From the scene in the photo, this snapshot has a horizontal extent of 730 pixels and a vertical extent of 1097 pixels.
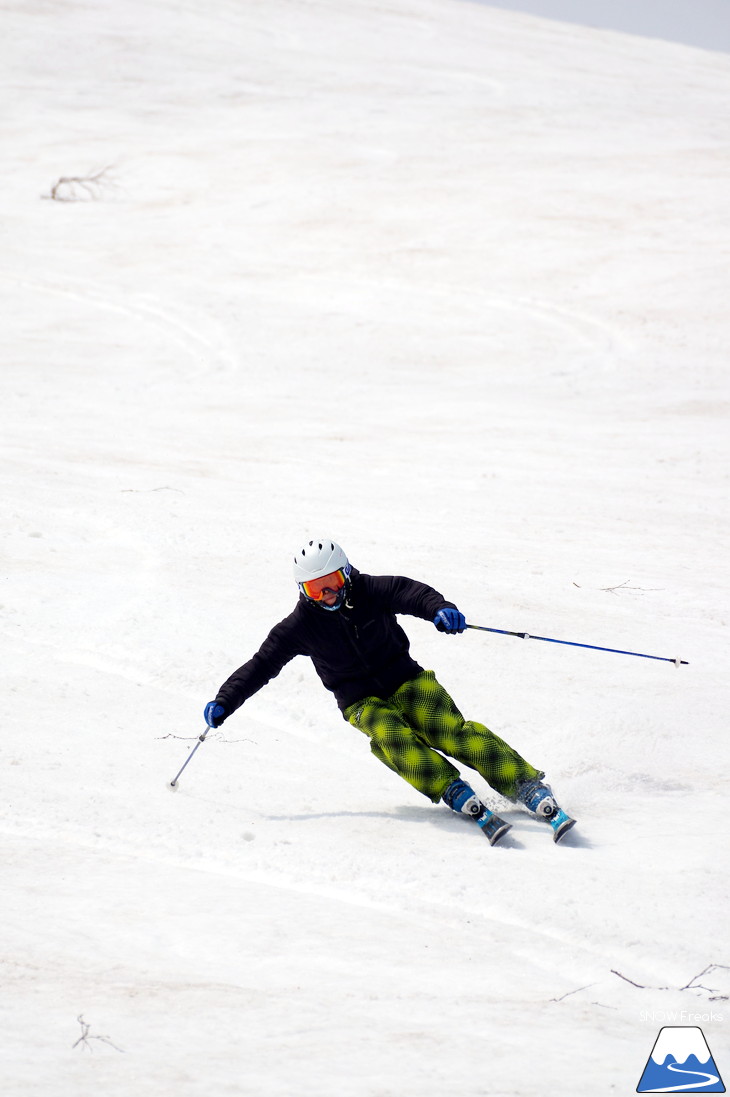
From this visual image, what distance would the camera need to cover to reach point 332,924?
14.6 feet

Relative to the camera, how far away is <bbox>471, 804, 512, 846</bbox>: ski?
17.1ft

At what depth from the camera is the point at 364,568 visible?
9.30 meters

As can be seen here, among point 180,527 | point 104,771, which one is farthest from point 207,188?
point 104,771

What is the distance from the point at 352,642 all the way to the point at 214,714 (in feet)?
2.78

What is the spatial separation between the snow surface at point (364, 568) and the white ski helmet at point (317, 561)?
51.3 inches

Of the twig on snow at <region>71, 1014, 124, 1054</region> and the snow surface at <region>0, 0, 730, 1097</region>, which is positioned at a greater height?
the twig on snow at <region>71, 1014, 124, 1054</region>

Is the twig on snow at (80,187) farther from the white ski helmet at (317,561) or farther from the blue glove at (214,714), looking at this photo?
the blue glove at (214,714)

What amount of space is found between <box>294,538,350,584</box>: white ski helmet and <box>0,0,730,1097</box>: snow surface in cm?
130

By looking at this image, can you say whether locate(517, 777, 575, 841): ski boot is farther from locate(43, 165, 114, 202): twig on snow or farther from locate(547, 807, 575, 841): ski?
locate(43, 165, 114, 202): twig on snow

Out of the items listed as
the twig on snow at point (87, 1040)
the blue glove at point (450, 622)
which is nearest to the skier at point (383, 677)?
the blue glove at point (450, 622)

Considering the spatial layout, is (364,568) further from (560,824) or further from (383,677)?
(560,824)

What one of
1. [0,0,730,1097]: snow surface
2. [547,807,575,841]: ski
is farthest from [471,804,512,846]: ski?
[547,807,575,841]: ski

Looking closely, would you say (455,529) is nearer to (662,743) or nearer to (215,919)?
(662,743)

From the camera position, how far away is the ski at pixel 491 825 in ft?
17.1
